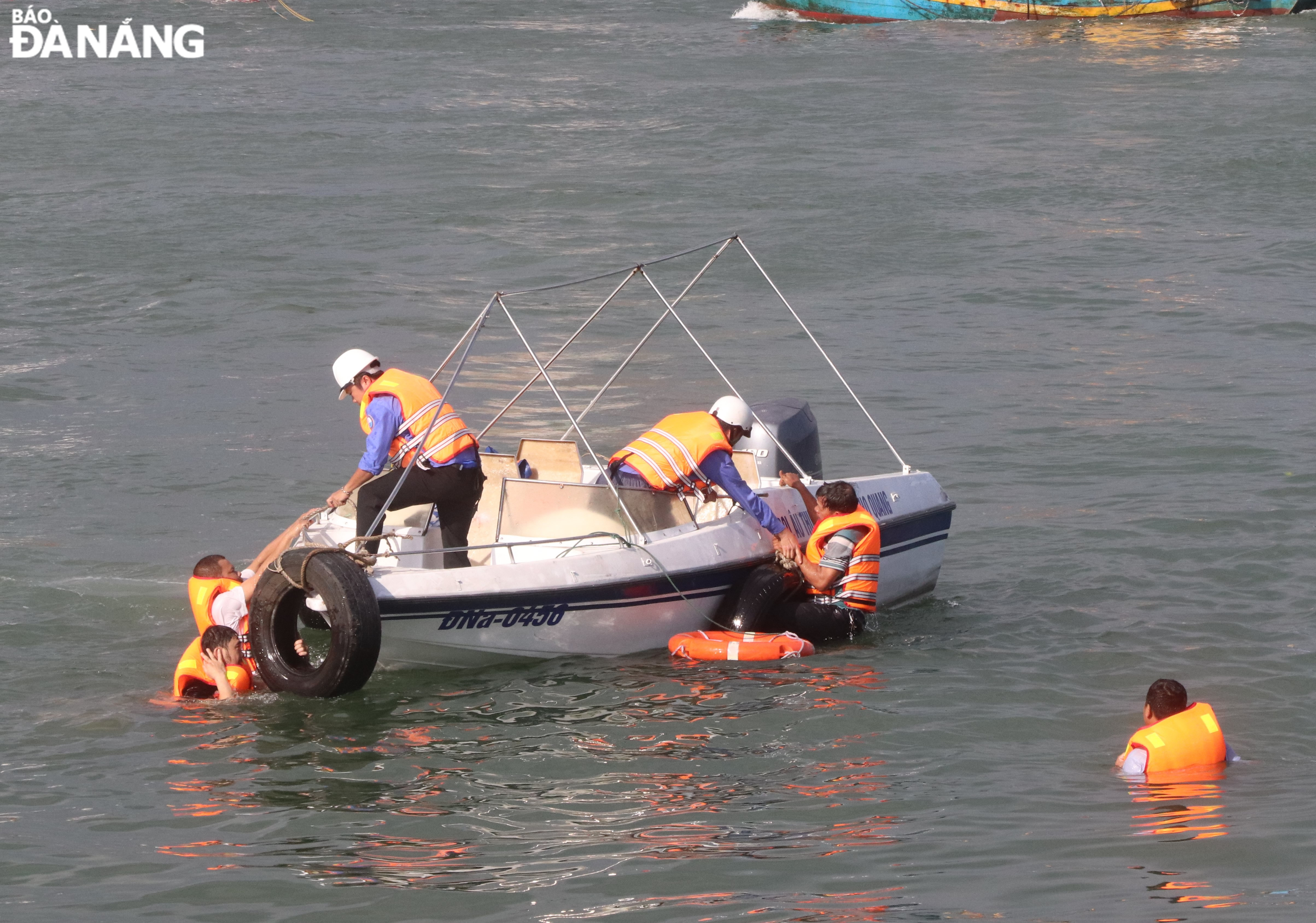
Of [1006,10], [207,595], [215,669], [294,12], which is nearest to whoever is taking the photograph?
[215,669]

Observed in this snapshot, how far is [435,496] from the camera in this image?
9109 millimetres

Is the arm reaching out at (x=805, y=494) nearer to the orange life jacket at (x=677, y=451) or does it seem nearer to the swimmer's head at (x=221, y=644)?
the orange life jacket at (x=677, y=451)

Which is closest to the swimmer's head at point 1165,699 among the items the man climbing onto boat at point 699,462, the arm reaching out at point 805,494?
the man climbing onto boat at point 699,462

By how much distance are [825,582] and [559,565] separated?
1.63 m

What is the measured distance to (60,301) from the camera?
64.9ft

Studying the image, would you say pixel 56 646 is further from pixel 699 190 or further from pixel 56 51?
pixel 56 51

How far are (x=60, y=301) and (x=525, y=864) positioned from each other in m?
14.8

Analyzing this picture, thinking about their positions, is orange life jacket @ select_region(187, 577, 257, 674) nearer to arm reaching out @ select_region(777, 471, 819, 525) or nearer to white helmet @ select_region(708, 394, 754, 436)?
white helmet @ select_region(708, 394, 754, 436)

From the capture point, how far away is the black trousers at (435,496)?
9047 millimetres

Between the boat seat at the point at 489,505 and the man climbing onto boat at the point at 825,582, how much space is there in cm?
147

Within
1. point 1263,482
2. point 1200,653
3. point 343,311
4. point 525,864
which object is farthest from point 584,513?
point 343,311

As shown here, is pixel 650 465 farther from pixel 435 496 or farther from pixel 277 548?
pixel 277 548

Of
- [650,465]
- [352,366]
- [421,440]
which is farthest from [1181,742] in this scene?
[352,366]

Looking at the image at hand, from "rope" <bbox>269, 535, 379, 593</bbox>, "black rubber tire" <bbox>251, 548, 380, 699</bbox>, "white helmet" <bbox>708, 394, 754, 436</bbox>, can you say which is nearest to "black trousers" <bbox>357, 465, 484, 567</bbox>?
"rope" <bbox>269, 535, 379, 593</bbox>
